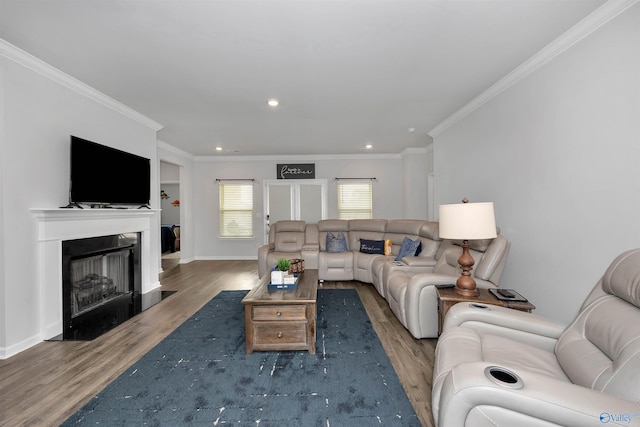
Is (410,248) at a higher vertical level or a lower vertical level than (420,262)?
higher

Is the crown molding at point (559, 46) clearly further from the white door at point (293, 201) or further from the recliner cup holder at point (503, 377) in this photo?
the white door at point (293, 201)

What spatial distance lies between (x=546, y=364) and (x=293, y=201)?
6016mm

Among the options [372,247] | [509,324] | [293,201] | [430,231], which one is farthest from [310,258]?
[509,324]

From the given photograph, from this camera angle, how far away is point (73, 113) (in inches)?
118

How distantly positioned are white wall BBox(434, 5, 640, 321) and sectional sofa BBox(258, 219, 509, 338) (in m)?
0.45

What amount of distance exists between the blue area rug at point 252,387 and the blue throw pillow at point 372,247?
2.06m

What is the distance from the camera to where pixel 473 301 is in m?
2.14

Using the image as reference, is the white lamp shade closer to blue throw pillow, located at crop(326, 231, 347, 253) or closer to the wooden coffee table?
the wooden coffee table

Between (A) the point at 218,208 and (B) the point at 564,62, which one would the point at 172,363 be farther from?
(A) the point at 218,208

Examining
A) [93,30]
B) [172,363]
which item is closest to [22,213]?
[93,30]

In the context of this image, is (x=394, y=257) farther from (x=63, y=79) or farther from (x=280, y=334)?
(x=63, y=79)

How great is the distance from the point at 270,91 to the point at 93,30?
158 centimetres

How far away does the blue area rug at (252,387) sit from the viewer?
1625mm

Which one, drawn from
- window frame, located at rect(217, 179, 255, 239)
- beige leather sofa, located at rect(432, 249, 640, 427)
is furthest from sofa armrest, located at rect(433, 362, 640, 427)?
window frame, located at rect(217, 179, 255, 239)
